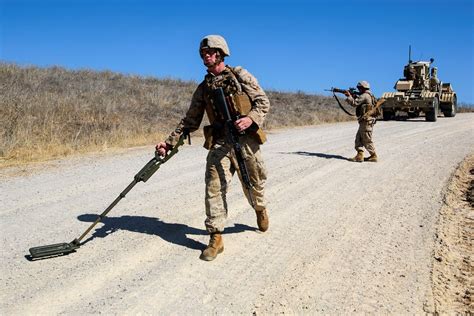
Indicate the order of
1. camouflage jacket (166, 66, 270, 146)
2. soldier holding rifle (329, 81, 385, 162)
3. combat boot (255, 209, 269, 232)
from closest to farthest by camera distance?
camouflage jacket (166, 66, 270, 146), combat boot (255, 209, 269, 232), soldier holding rifle (329, 81, 385, 162)

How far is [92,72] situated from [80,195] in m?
21.6

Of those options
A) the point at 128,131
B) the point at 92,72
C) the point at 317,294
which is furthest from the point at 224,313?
the point at 92,72

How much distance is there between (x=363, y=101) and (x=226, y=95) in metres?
6.53

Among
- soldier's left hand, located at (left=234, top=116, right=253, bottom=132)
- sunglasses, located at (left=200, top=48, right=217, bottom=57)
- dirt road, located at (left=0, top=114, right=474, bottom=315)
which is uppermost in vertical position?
sunglasses, located at (left=200, top=48, right=217, bottom=57)

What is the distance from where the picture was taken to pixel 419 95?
72.9 feet

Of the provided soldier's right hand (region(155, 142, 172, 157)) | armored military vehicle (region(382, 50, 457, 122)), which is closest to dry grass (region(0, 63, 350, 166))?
armored military vehicle (region(382, 50, 457, 122))

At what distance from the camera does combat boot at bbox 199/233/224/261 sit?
4164 millimetres

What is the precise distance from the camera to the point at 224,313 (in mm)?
3199

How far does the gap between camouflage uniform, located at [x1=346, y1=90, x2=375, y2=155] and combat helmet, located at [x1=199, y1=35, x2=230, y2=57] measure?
20.4 ft

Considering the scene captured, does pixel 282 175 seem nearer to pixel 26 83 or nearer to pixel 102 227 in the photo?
pixel 102 227

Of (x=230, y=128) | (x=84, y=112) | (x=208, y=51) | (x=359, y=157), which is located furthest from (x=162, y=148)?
(x=84, y=112)

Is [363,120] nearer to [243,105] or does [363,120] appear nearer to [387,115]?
[243,105]

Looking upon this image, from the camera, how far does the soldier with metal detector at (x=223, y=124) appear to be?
4.22 meters

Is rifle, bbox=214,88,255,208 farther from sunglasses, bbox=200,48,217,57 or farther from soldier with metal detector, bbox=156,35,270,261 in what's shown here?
sunglasses, bbox=200,48,217,57
